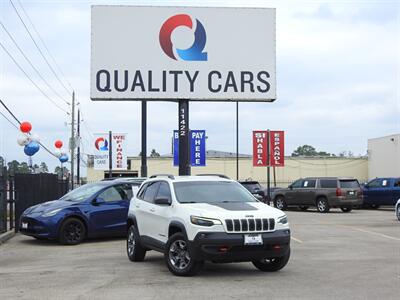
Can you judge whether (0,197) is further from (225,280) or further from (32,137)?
(32,137)

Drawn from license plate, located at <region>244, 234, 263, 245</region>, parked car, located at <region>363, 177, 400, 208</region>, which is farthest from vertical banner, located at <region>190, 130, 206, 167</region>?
license plate, located at <region>244, 234, 263, 245</region>

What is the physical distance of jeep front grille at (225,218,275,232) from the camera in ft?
30.3

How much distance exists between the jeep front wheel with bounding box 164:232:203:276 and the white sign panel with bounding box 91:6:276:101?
32.7 ft

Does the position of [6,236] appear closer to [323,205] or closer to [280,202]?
[323,205]

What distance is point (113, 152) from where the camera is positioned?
34531 mm

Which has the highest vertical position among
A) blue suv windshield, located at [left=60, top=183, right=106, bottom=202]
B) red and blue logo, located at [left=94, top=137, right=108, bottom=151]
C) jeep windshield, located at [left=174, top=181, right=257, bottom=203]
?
red and blue logo, located at [left=94, top=137, right=108, bottom=151]

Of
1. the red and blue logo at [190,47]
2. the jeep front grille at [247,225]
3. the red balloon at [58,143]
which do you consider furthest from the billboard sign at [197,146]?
the jeep front grille at [247,225]

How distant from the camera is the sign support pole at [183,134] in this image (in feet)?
63.3

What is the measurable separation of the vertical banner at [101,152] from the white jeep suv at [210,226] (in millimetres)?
23839

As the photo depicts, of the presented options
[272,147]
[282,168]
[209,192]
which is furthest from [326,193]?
[282,168]

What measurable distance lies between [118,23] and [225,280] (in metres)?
12.0

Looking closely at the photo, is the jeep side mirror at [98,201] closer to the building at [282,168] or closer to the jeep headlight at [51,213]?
the jeep headlight at [51,213]

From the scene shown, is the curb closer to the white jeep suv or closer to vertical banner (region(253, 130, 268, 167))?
the white jeep suv

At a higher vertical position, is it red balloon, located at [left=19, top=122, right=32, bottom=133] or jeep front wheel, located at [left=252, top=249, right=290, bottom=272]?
red balloon, located at [left=19, top=122, right=32, bottom=133]
